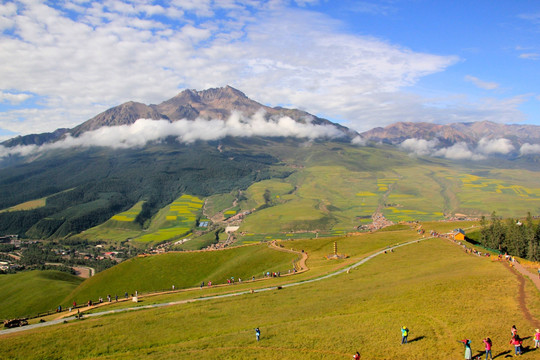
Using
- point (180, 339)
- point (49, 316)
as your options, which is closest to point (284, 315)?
point (180, 339)

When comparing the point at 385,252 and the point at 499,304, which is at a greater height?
the point at 499,304

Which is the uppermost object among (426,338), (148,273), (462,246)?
(426,338)

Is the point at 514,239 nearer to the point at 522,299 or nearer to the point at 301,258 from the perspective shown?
the point at 301,258

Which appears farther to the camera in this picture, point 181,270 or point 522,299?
point 181,270

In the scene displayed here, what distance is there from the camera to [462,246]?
88562mm

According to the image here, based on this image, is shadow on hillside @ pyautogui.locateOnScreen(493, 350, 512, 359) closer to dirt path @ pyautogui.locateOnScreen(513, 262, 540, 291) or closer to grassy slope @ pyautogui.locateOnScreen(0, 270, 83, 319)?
dirt path @ pyautogui.locateOnScreen(513, 262, 540, 291)

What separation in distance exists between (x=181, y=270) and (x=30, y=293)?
59690 millimetres

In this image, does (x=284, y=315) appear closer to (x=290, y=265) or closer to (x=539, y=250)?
(x=290, y=265)

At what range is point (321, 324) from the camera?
40.6 metres

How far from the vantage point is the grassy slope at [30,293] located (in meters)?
109

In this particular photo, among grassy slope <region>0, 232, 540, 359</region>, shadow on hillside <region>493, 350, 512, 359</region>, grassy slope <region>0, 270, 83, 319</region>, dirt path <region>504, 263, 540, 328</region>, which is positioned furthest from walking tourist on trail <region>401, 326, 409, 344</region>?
grassy slope <region>0, 270, 83, 319</region>

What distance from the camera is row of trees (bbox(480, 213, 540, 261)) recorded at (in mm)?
93188

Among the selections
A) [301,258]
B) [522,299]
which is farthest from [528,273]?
[301,258]

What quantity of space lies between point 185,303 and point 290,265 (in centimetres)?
3928
